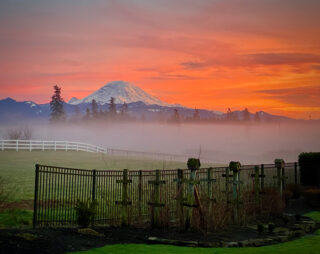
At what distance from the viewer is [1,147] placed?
50.1 metres

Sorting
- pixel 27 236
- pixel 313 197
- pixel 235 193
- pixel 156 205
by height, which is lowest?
pixel 27 236

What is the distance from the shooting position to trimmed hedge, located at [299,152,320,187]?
927 inches

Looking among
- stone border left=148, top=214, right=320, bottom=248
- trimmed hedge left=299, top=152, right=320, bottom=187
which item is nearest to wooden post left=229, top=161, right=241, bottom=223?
stone border left=148, top=214, right=320, bottom=248

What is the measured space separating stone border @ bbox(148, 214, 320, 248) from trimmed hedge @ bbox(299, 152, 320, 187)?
831 centimetres

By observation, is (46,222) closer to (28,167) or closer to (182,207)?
(182,207)

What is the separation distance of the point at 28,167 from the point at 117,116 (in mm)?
133192

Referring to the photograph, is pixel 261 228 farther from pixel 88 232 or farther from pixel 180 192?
pixel 88 232

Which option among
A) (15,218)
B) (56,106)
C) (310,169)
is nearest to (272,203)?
(310,169)

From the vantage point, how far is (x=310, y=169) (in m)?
23.8

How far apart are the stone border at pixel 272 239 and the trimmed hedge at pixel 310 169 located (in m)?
8.31

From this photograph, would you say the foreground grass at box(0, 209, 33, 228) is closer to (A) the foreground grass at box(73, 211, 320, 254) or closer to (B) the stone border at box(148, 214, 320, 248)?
Answer: (A) the foreground grass at box(73, 211, 320, 254)

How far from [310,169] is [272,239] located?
1240 cm

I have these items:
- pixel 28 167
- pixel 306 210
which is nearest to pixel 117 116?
pixel 28 167

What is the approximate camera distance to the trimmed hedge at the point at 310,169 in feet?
77.3
